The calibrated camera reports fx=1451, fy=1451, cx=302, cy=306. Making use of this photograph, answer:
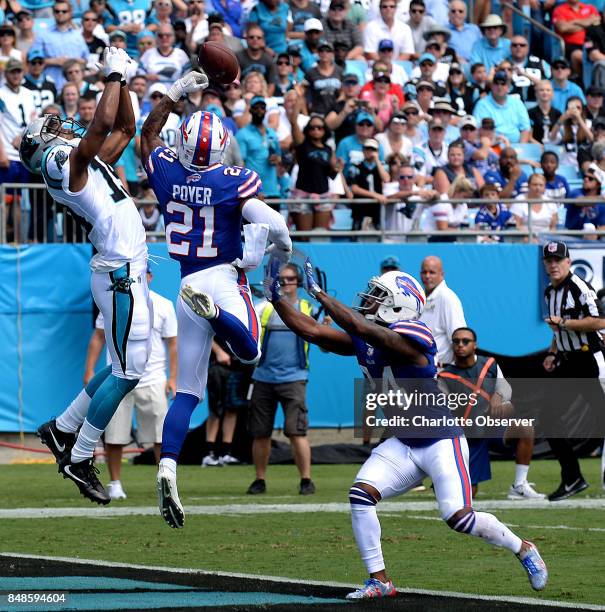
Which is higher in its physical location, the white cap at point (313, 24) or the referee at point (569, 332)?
the white cap at point (313, 24)

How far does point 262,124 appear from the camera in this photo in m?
17.0

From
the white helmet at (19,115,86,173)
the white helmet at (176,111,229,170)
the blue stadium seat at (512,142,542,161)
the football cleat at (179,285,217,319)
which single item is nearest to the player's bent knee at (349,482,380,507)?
the football cleat at (179,285,217,319)

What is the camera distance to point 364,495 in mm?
7758

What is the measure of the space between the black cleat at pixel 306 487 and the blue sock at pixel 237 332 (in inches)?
204

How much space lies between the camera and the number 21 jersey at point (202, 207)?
320 inches

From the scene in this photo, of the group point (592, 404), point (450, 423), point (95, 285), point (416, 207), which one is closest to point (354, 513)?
point (450, 423)

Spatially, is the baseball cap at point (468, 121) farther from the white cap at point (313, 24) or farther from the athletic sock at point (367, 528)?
the athletic sock at point (367, 528)

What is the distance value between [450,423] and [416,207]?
8916mm

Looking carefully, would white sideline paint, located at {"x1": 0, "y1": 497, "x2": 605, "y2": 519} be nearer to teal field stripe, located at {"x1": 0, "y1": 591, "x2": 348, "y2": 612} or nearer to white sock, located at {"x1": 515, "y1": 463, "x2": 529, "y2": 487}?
white sock, located at {"x1": 515, "y1": 463, "x2": 529, "y2": 487}

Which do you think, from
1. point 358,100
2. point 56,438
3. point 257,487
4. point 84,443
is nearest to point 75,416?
point 56,438

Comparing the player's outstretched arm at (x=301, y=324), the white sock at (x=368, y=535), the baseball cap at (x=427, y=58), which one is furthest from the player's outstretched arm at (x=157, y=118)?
the baseball cap at (x=427, y=58)

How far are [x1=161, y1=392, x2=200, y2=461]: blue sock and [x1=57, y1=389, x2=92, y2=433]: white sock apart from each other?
0.57 m

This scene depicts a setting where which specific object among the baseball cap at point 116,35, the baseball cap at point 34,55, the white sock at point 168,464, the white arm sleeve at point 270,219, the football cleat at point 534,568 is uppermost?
the baseball cap at point 116,35

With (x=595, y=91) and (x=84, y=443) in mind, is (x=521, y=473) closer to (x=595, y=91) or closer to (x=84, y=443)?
(x=84, y=443)
